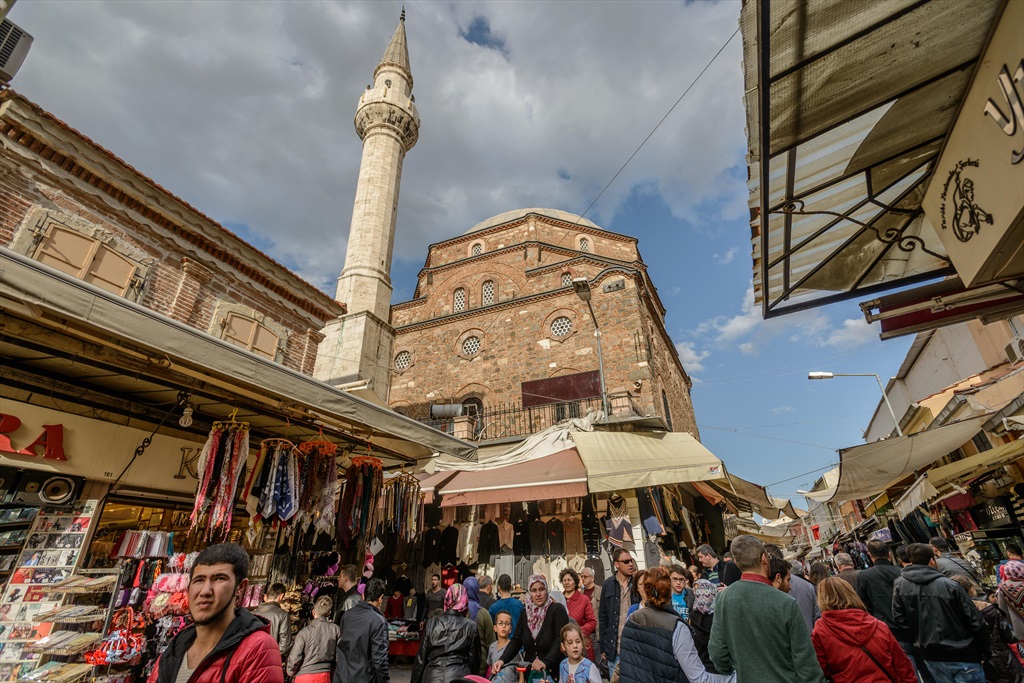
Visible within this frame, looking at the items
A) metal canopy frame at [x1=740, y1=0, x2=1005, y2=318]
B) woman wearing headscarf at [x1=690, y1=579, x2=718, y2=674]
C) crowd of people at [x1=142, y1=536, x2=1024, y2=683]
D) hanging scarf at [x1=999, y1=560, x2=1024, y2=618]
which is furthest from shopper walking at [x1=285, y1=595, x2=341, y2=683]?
hanging scarf at [x1=999, y1=560, x2=1024, y2=618]

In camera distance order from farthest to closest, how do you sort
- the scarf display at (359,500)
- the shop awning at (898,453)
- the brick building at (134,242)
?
the shop awning at (898,453) → the brick building at (134,242) → the scarf display at (359,500)

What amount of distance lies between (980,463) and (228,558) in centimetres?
936

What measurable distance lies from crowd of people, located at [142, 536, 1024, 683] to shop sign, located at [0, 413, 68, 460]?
228 centimetres

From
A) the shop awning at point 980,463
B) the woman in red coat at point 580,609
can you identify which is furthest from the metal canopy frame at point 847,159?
the shop awning at point 980,463

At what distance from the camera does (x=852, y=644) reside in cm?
287

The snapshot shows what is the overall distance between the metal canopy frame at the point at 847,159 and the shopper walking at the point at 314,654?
15.9 feet

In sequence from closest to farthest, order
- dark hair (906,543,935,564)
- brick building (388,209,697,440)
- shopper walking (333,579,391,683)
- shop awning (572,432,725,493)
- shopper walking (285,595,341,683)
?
1. shopper walking (333,579,391,683)
2. dark hair (906,543,935,564)
3. shopper walking (285,595,341,683)
4. shop awning (572,432,725,493)
5. brick building (388,209,697,440)

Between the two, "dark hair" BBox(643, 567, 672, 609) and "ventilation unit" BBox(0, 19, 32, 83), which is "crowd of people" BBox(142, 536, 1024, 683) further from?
"ventilation unit" BBox(0, 19, 32, 83)

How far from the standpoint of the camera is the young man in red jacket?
1.84m

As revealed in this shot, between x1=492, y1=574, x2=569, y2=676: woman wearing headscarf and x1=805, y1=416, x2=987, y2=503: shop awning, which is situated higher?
x1=805, y1=416, x2=987, y2=503: shop awning

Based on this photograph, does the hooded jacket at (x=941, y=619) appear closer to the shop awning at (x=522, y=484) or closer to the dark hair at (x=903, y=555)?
the dark hair at (x=903, y=555)

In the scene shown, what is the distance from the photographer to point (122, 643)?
3840 mm

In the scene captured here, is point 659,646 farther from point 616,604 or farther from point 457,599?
point 457,599

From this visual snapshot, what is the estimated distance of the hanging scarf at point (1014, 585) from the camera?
450 cm
